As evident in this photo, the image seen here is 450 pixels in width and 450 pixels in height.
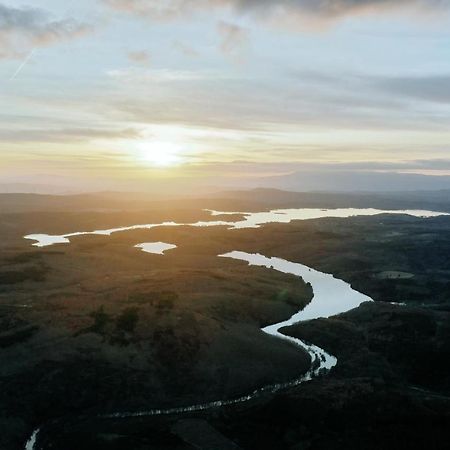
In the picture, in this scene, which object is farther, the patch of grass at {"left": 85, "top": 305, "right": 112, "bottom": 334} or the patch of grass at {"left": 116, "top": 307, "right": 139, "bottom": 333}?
the patch of grass at {"left": 116, "top": 307, "right": 139, "bottom": 333}

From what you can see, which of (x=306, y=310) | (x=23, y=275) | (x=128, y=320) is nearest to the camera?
(x=128, y=320)

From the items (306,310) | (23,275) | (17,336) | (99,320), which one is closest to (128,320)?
(99,320)

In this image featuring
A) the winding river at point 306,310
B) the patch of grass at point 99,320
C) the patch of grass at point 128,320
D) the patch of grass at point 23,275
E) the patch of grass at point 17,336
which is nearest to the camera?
the winding river at point 306,310

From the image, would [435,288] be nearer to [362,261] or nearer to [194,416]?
[362,261]

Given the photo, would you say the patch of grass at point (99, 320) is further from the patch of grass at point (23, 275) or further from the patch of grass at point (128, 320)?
the patch of grass at point (23, 275)

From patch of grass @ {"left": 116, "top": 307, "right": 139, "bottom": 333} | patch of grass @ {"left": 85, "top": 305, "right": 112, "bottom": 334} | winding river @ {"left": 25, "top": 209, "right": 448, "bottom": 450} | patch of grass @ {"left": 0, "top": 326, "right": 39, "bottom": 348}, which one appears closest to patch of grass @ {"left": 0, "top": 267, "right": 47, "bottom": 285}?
patch of grass @ {"left": 85, "top": 305, "right": 112, "bottom": 334}

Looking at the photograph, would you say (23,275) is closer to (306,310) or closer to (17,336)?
(17,336)

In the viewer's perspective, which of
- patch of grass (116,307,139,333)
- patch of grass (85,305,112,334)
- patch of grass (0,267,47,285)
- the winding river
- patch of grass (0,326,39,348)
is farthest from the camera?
patch of grass (0,267,47,285)

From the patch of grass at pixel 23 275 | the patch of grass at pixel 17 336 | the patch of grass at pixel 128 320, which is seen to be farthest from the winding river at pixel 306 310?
the patch of grass at pixel 23 275

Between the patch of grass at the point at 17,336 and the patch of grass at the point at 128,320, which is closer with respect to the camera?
the patch of grass at the point at 17,336

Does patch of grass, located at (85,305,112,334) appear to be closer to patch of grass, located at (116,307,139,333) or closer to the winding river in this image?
patch of grass, located at (116,307,139,333)

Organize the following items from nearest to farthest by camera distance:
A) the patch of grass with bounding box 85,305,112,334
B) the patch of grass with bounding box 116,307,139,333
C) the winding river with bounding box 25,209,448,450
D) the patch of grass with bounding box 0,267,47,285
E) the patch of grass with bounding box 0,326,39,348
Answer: the winding river with bounding box 25,209,448,450
the patch of grass with bounding box 0,326,39,348
the patch of grass with bounding box 85,305,112,334
the patch of grass with bounding box 116,307,139,333
the patch of grass with bounding box 0,267,47,285
